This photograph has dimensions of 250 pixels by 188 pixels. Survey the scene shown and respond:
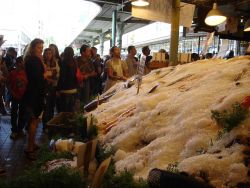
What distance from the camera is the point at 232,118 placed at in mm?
2578

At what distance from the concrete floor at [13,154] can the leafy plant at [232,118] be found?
108 inches

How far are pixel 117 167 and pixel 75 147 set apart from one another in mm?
947

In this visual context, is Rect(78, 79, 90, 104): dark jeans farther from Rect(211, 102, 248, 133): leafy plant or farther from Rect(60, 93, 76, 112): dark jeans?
Rect(211, 102, 248, 133): leafy plant

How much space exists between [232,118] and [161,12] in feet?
19.4

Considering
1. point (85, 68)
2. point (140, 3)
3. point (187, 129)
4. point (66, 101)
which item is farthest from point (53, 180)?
point (85, 68)

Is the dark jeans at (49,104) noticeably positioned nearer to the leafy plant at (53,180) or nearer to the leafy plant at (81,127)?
the leafy plant at (81,127)

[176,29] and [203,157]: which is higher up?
[176,29]

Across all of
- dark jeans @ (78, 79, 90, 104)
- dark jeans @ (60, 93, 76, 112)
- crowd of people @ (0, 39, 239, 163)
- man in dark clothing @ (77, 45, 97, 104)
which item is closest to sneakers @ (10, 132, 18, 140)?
crowd of people @ (0, 39, 239, 163)

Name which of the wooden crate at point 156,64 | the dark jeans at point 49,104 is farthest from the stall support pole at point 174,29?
the dark jeans at point 49,104

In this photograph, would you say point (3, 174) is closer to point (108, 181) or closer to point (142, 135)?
point (142, 135)

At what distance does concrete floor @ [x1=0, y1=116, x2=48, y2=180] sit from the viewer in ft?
18.2

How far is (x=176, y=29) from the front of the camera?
27.0 ft

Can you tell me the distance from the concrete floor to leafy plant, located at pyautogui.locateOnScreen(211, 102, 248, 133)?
2734 millimetres

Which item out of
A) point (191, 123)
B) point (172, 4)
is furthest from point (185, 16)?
point (191, 123)
